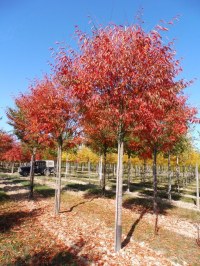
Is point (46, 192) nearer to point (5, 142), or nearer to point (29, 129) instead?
point (29, 129)

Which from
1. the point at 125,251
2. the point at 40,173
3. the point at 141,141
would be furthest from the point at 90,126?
the point at 40,173

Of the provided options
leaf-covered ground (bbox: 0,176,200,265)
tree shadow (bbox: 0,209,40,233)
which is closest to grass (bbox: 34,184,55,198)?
leaf-covered ground (bbox: 0,176,200,265)

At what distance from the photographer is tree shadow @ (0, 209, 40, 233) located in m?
9.58

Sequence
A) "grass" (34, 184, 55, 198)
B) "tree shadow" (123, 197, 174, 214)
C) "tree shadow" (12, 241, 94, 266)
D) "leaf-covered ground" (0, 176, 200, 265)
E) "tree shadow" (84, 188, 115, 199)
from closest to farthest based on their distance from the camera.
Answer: "tree shadow" (12, 241, 94, 266), "leaf-covered ground" (0, 176, 200, 265), "tree shadow" (123, 197, 174, 214), "tree shadow" (84, 188, 115, 199), "grass" (34, 184, 55, 198)

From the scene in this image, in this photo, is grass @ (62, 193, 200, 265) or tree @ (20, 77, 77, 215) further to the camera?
tree @ (20, 77, 77, 215)

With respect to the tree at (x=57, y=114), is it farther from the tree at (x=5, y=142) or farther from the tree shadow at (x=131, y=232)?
the tree at (x=5, y=142)

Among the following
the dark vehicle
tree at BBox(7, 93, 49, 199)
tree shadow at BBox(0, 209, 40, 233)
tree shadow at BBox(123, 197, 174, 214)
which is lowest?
tree shadow at BBox(123, 197, 174, 214)

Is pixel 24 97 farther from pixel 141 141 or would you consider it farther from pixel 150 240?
pixel 150 240

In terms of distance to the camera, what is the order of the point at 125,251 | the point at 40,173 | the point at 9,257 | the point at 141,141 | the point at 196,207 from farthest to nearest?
the point at 40,173 → the point at 196,207 → the point at 141,141 → the point at 125,251 → the point at 9,257

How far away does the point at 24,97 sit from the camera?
16.8 meters

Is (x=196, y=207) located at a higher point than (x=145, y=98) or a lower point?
lower

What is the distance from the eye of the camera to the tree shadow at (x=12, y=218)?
9.58 metres

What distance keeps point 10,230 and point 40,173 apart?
33.2m

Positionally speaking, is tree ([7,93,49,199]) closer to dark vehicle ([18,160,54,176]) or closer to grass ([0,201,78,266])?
grass ([0,201,78,266])
